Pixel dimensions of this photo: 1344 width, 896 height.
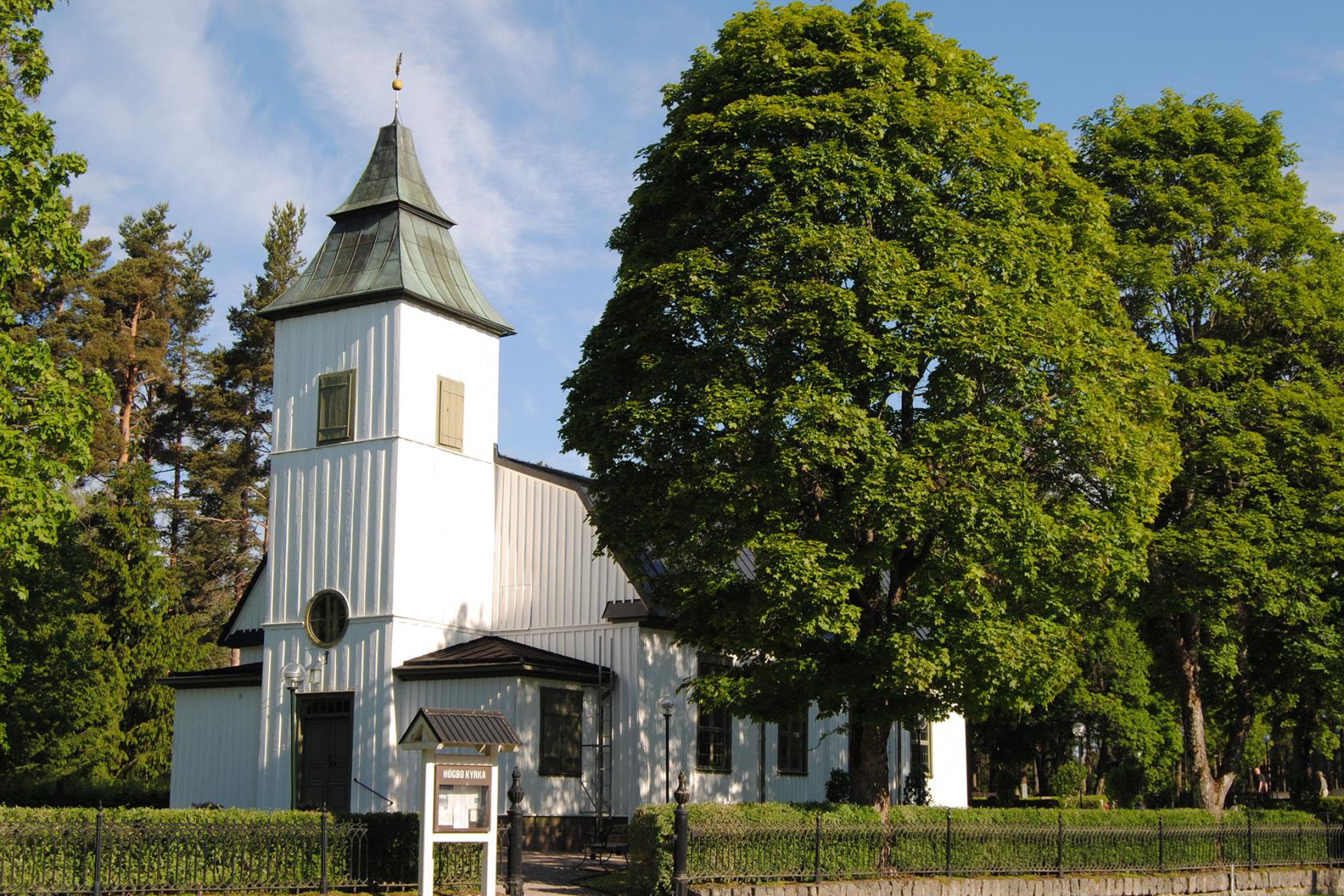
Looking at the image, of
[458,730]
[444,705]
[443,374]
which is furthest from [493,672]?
[458,730]

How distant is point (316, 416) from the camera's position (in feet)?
89.4

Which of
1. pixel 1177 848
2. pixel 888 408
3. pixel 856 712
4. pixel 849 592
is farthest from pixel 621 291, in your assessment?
pixel 1177 848

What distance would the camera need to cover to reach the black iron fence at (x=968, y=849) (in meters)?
17.7

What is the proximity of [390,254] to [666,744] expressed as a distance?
36.1 feet

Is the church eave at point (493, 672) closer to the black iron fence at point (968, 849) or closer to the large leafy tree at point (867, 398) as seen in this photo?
the large leafy tree at point (867, 398)

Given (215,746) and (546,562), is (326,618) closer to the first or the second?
(215,746)

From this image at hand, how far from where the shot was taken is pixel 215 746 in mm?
27938

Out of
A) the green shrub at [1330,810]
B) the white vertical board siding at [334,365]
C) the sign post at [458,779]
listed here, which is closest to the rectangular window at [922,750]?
the green shrub at [1330,810]

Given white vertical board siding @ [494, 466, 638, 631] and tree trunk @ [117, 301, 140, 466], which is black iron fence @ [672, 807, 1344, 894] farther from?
tree trunk @ [117, 301, 140, 466]

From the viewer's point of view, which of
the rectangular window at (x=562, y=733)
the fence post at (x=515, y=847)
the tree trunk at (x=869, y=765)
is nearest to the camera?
the fence post at (x=515, y=847)

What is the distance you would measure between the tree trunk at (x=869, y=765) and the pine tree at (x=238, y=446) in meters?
30.8

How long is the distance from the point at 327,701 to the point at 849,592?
1146cm

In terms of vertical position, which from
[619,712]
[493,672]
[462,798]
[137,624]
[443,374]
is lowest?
[462,798]

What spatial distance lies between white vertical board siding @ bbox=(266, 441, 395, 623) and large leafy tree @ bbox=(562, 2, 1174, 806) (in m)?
6.32
